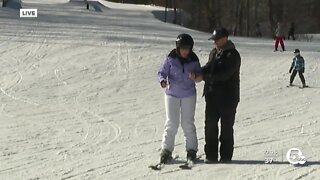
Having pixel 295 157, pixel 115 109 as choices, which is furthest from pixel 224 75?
pixel 115 109

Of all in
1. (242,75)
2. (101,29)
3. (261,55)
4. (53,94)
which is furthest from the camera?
(101,29)

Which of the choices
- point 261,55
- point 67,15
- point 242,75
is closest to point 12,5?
point 67,15

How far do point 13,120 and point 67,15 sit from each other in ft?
93.3

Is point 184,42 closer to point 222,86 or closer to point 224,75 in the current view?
point 224,75

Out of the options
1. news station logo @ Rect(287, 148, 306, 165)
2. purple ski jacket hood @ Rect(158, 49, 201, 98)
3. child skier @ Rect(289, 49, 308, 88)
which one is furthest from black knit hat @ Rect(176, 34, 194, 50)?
child skier @ Rect(289, 49, 308, 88)

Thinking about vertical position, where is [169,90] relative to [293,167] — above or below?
above

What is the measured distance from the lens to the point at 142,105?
14.3 metres

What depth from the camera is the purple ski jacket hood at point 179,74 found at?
7.23 metres

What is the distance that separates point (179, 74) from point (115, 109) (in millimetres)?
6496

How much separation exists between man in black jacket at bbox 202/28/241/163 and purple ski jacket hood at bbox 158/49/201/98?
172 millimetres

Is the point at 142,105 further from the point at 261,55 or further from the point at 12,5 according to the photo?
the point at 12,5

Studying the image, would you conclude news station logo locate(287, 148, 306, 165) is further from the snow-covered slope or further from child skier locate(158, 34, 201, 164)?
child skier locate(158, 34, 201, 164)

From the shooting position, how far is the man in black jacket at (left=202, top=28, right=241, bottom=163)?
7.19m

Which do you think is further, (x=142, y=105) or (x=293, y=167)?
(x=142, y=105)
